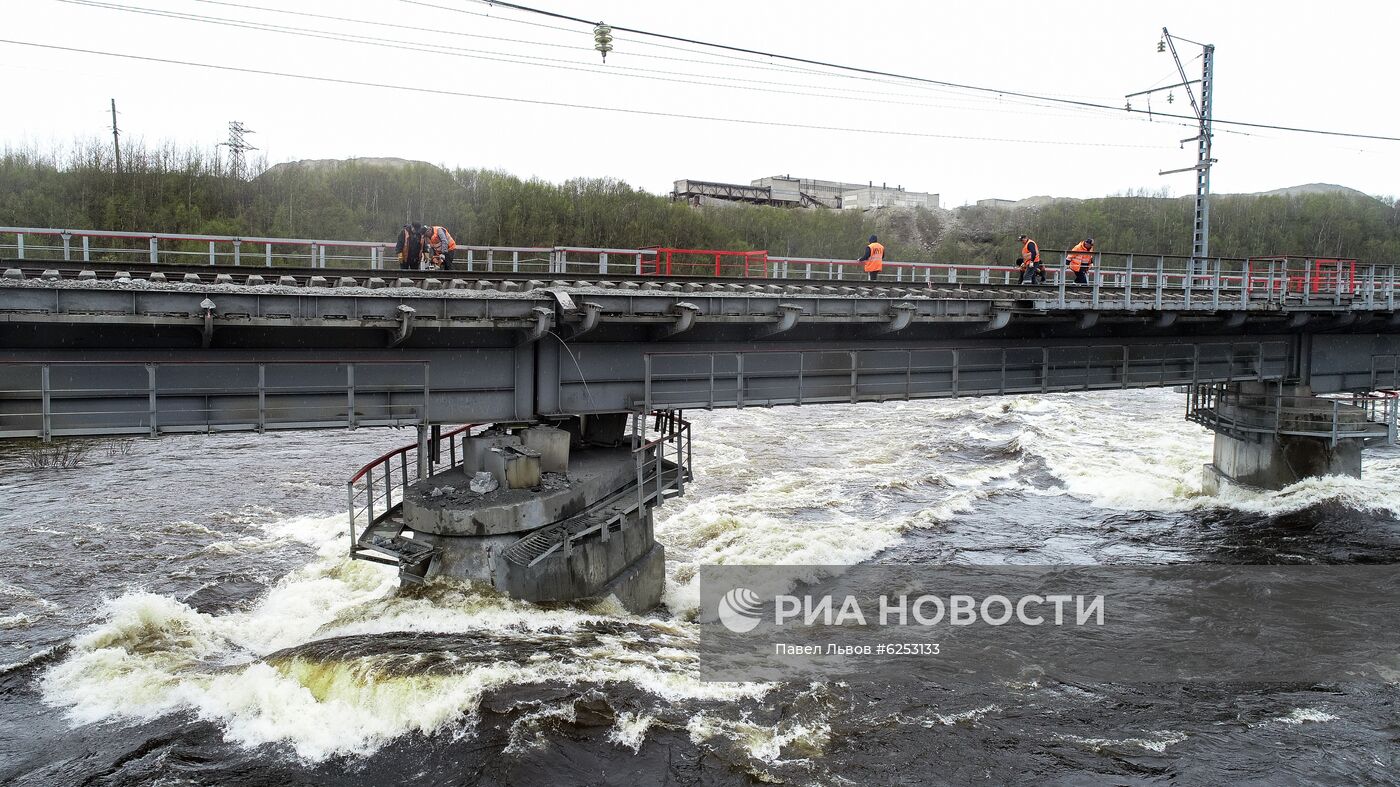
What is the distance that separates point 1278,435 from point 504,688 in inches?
1017

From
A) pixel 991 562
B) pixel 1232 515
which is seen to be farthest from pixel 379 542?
pixel 1232 515

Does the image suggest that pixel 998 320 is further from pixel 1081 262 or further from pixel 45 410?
pixel 45 410

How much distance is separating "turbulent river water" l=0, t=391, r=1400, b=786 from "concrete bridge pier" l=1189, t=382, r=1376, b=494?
3721 mm

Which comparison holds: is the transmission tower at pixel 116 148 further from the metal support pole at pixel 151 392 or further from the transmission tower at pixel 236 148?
the metal support pole at pixel 151 392

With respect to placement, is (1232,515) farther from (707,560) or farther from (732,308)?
(732,308)

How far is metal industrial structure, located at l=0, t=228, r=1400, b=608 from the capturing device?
43.2ft

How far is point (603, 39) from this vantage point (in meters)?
17.0

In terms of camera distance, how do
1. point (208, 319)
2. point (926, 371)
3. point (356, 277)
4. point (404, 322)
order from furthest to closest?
point (926, 371) → point (356, 277) → point (404, 322) → point (208, 319)

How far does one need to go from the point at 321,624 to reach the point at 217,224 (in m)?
50.4

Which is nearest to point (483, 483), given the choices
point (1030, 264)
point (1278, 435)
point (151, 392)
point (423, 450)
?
point (423, 450)

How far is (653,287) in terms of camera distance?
18.0 meters

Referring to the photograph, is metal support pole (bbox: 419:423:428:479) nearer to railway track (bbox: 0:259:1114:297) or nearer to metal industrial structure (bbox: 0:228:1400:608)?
metal industrial structure (bbox: 0:228:1400:608)

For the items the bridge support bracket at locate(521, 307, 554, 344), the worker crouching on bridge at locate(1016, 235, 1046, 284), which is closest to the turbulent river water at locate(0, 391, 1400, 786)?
the bridge support bracket at locate(521, 307, 554, 344)

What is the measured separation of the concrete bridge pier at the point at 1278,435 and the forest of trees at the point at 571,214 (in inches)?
1895
